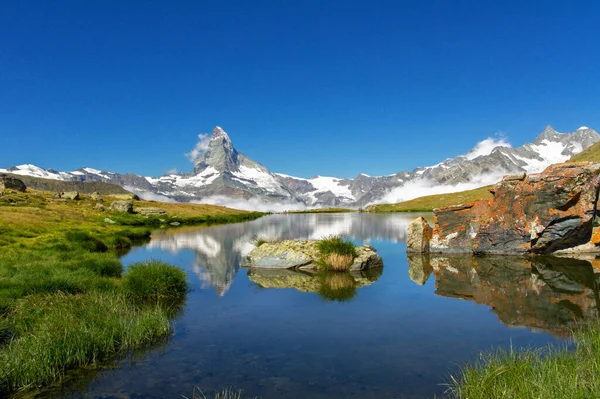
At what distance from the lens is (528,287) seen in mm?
20766

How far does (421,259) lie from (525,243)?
26.0ft

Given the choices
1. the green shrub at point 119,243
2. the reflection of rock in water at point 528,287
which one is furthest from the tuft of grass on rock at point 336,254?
the green shrub at point 119,243

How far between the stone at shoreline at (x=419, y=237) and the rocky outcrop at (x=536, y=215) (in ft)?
5.85

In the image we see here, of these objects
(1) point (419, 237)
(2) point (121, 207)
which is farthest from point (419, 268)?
(2) point (121, 207)

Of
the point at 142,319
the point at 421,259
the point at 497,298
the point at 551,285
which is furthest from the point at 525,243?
the point at 142,319

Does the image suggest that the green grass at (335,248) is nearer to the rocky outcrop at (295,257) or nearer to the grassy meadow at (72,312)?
the rocky outcrop at (295,257)

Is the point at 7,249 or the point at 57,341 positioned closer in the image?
the point at 57,341

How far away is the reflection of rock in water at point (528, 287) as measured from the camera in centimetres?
1563

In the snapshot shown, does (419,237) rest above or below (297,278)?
above

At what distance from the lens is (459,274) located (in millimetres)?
25547

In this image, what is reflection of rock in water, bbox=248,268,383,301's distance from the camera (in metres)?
21.9

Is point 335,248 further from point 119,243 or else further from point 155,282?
point 119,243

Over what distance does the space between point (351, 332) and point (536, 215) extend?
22.8 m

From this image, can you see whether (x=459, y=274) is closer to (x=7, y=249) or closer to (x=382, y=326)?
(x=382, y=326)
